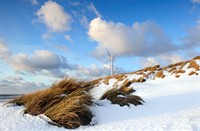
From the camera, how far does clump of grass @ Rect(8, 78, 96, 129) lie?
31.8 feet

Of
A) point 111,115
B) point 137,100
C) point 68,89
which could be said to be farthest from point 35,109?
point 137,100

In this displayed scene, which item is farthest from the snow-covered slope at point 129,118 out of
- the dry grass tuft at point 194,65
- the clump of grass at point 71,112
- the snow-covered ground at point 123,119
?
the dry grass tuft at point 194,65

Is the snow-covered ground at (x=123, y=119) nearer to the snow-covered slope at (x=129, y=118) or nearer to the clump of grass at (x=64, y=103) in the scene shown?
the snow-covered slope at (x=129, y=118)

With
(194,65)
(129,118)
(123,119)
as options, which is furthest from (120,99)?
(194,65)

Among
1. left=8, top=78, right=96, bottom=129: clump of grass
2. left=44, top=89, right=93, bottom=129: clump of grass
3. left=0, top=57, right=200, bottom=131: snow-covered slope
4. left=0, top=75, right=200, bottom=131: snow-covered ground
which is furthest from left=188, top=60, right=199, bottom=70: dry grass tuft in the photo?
left=44, top=89, right=93, bottom=129: clump of grass

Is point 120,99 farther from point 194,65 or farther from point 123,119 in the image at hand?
point 194,65

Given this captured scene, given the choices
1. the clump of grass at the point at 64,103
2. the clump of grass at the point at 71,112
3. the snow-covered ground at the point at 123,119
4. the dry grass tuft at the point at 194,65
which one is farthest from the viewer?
the dry grass tuft at the point at 194,65

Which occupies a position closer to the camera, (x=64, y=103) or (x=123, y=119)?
(x=64, y=103)

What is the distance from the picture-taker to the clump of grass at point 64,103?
31.8ft

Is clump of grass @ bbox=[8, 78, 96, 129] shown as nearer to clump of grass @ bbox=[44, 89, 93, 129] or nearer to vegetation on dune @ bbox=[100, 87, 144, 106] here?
clump of grass @ bbox=[44, 89, 93, 129]

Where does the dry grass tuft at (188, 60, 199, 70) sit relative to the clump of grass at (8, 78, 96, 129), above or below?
above

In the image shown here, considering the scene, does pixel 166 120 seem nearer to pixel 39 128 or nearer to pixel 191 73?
pixel 39 128

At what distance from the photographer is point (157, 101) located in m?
15.8

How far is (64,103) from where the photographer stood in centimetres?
1028
